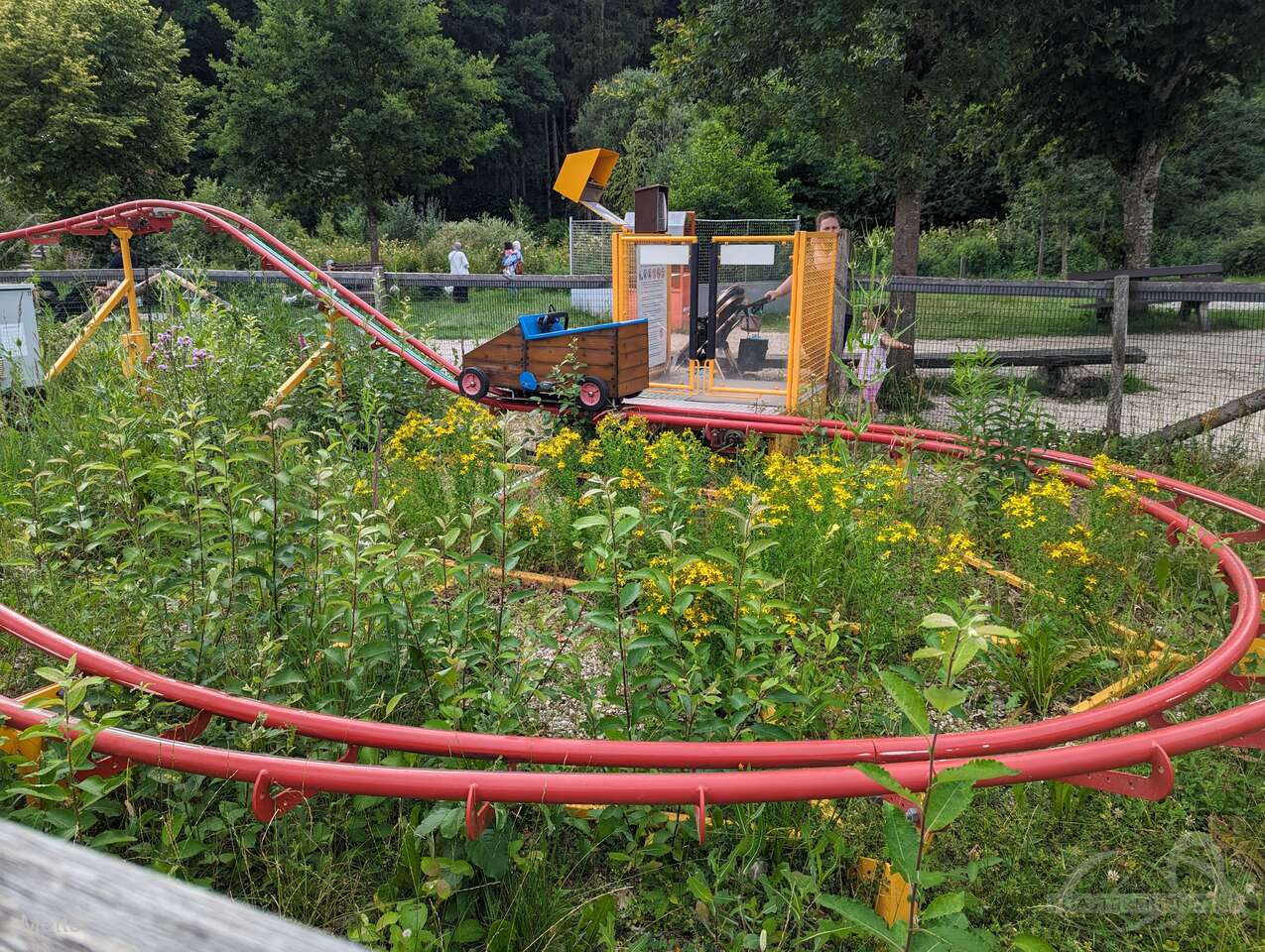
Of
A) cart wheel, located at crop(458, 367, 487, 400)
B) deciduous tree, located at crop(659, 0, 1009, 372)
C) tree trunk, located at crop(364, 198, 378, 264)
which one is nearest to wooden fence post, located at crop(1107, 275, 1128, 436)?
deciduous tree, located at crop(659, 0, 1009, 372)

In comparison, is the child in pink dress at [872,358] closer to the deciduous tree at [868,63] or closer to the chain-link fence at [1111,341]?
the chain-link fence at [1111,341]

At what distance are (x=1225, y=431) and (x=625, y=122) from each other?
129ft

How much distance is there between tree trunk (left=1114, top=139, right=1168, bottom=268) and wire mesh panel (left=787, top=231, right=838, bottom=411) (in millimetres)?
8441

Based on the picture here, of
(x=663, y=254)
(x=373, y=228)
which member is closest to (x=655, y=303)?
(x=663, y=254)

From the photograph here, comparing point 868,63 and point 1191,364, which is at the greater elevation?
point 868,63

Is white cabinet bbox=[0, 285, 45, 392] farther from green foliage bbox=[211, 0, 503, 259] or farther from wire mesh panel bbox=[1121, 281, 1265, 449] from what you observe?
green foliage bbox=[211, 0, 503, 259]

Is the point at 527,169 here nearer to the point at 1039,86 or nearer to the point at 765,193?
the point at 765,193

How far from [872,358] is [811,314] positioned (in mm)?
1263

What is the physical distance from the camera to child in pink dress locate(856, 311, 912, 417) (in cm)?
490

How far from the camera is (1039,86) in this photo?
1223cm

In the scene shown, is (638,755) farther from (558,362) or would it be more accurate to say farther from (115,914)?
(558,362)

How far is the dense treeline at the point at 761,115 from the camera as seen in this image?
9.52m

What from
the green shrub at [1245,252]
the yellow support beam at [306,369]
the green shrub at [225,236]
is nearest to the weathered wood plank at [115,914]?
the yellow support beam at [306,369]

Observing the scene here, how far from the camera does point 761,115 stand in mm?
10820
